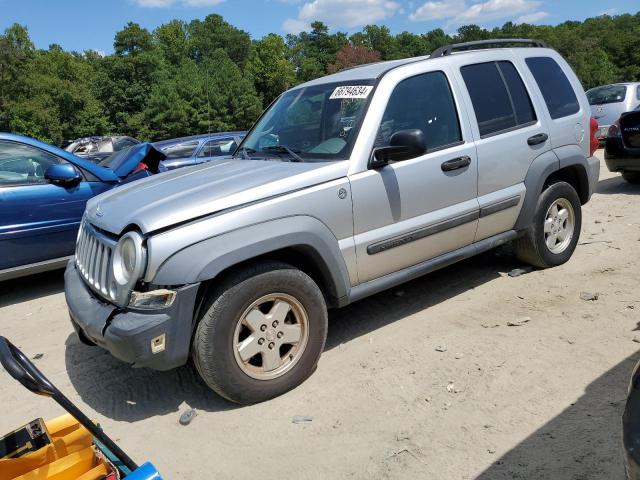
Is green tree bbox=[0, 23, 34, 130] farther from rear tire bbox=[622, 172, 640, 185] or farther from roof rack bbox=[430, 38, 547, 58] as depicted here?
roof rack bbox=[430, 38, 547, 58]

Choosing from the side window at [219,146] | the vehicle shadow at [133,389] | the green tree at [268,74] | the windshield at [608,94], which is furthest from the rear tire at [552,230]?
the green tree at [268,74]

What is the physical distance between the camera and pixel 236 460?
2822 millimetres

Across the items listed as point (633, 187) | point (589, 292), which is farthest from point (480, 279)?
point (633, 187)

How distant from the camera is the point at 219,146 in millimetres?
10586

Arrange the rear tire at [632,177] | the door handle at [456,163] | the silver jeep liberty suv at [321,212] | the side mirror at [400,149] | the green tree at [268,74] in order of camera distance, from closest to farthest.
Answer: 1. the silver jeep liberty suv at [321,212]
2. the side mirror at [400,149]
3. the door handle at [456,163]
4. the rear tire at [632,177]
5. the green tree at [268,74]

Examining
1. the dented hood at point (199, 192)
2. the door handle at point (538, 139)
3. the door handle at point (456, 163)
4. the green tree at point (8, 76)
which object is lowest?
the door handle at point (456, 163)

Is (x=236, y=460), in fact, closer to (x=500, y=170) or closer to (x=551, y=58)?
(x=500, y=170)

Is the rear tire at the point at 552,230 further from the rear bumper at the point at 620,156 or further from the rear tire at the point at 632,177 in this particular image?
the rear tire at the point at 632,177

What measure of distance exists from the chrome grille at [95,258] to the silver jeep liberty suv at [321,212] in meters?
0.01

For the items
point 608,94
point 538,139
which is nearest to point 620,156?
point 538,139

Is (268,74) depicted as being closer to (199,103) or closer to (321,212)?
(199,103)

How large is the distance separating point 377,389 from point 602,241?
3892 millimetres

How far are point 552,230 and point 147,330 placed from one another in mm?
3756

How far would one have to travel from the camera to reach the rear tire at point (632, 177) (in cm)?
888
